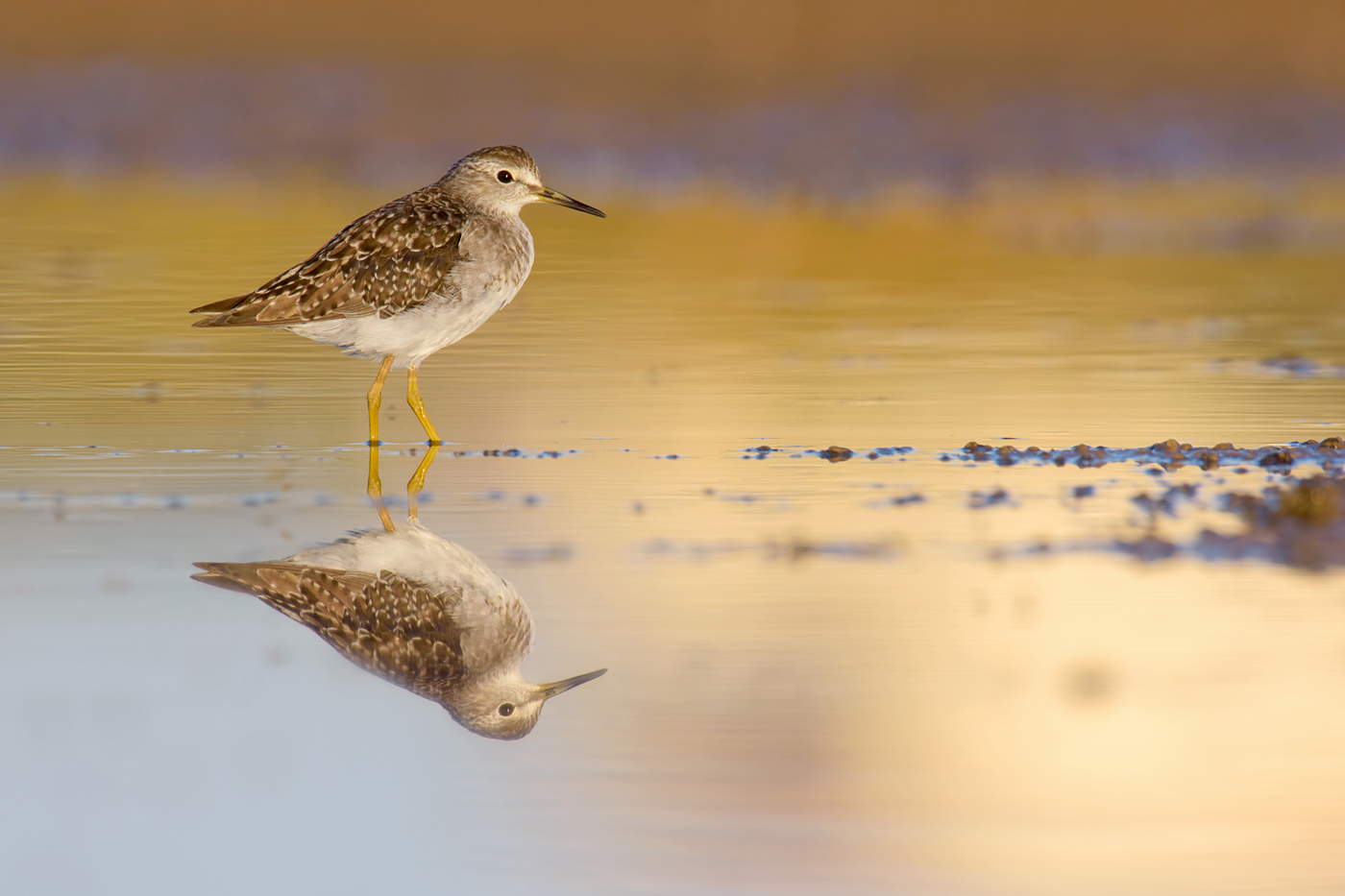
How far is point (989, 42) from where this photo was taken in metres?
34.6

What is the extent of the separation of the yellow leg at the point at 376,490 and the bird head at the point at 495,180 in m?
1.45

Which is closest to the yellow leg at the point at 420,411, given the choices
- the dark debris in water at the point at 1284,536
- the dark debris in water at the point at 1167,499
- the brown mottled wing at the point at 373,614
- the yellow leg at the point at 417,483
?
the yellow leg at the point at 417,483

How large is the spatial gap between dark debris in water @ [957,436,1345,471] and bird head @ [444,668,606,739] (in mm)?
3596

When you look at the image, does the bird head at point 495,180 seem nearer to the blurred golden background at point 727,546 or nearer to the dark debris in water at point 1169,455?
the blurred golden background at point 727,546

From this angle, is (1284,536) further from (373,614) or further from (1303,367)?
(1303,367)

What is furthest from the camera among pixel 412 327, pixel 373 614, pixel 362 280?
pixel 412 327

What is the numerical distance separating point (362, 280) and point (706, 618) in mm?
3711

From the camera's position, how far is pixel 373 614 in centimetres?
648

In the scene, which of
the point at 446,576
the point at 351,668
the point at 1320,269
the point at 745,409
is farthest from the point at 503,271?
the point at 1320,269

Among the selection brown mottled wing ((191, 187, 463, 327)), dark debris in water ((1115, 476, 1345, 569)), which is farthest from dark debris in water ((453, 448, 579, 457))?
dark debris in water ((1115, 476, 1345, 569))

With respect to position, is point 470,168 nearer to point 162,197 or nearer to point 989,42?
point 162,197

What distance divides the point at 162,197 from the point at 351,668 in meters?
17.4

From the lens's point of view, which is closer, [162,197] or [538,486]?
[538,486]

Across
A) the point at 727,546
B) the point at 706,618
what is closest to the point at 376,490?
the point at 727,546
